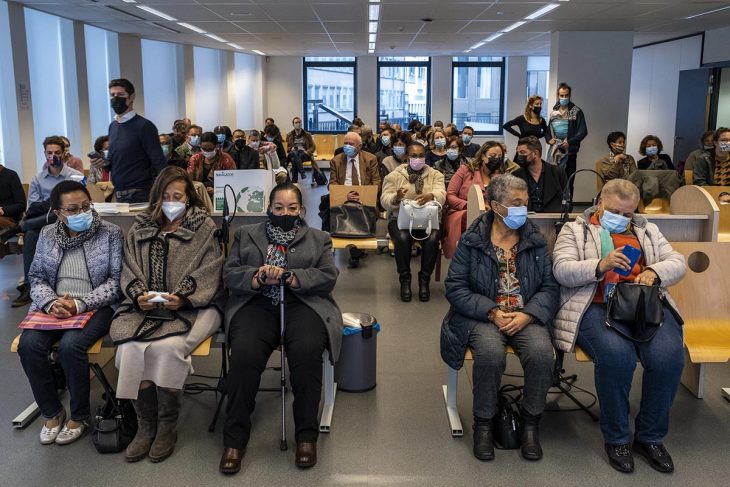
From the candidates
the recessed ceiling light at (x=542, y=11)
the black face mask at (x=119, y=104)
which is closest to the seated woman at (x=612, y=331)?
the black face mask at (x=119, y=104)

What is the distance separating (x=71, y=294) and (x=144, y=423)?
2.64 ft

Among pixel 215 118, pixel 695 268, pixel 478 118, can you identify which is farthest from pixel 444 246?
pixel 478 118

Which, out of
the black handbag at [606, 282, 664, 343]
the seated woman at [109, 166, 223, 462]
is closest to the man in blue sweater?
the seated woman at [109, 166, 223, 462]

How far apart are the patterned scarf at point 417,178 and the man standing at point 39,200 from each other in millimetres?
A: 2825

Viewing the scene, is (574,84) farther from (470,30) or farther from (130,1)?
(130,1)

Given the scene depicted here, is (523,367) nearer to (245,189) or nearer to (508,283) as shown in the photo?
(508,283)

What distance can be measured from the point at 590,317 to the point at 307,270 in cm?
139

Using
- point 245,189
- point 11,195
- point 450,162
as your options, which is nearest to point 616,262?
point 245,189

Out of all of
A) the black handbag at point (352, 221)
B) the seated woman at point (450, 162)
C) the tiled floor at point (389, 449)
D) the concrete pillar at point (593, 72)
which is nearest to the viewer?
the tiled floor at point (389, 449)

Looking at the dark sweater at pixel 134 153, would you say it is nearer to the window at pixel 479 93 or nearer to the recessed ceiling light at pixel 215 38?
the recessed ceiling light at pixel 215 38

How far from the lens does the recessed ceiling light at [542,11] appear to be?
28.1 feet

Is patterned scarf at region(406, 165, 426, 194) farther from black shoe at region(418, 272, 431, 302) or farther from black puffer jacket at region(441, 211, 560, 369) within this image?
black puffer jacket at region(441, 211, 560, 369)

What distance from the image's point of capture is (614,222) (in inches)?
127

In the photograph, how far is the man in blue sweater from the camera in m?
4.63
